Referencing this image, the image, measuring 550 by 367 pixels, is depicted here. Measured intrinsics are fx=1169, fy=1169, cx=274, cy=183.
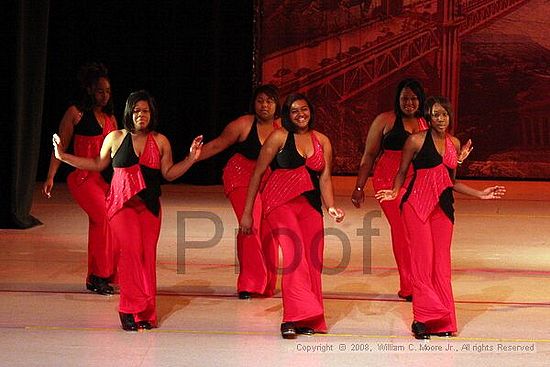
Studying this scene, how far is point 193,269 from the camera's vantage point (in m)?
9.50

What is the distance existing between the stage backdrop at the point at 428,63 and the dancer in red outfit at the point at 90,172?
8265 mm

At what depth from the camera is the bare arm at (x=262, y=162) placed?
711 centimetres

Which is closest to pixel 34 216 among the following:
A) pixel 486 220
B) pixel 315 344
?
pixel 486 220

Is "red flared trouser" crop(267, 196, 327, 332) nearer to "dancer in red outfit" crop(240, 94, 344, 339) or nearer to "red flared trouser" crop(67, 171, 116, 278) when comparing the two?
"dancer in red outfit" crop(240, 94, 344, 339)

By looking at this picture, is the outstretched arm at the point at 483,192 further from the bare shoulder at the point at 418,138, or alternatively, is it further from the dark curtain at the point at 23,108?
the dark curtain at the point at 23,108

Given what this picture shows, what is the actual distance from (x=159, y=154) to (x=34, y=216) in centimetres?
602

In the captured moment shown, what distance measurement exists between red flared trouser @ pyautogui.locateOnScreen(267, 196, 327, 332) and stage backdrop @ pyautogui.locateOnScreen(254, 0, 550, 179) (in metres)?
9.82

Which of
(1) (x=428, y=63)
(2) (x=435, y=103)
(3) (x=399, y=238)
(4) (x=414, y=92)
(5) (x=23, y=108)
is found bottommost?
(3) (x=399, y=238)

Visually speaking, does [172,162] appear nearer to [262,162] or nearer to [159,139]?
[159,139]

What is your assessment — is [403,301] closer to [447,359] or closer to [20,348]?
[447,359]

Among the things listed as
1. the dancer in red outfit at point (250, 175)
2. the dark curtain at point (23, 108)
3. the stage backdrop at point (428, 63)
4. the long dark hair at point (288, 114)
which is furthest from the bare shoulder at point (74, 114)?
the stage backdrop at point (428, 63)

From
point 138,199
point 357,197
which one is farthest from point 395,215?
point 138,199

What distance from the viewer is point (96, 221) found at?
854cm

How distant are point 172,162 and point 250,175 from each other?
48.8 inches
